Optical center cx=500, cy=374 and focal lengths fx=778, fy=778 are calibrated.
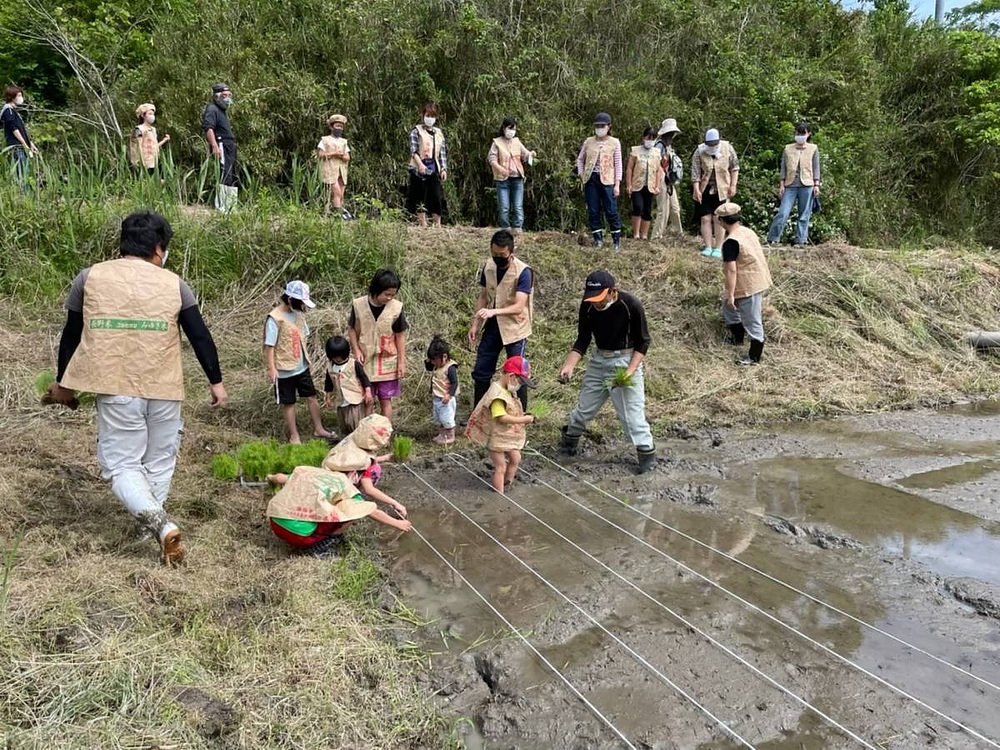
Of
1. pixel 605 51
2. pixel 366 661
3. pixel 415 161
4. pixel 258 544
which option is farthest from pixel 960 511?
pixel 605 51

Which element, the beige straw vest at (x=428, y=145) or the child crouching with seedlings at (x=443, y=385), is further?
the beige straw vest at (x=428, y=145)

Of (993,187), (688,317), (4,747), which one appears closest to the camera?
(4,747)

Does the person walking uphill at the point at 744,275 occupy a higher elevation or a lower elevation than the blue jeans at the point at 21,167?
lower

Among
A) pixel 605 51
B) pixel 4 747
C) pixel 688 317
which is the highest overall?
pixel 605 51

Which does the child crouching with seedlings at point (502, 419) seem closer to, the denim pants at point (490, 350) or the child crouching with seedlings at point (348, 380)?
the denim pants at point (490, 350)

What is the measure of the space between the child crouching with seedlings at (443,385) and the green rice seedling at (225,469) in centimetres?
175

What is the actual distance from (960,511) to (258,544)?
463cm

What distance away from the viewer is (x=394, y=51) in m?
12.4

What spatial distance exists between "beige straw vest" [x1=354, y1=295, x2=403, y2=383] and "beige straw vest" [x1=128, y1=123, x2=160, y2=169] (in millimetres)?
5670

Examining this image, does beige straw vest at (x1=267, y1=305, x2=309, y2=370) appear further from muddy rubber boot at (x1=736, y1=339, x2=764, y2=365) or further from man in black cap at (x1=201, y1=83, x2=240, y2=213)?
muddy rubber boot at (x1=736, y1=339, x2=764, y2=365)

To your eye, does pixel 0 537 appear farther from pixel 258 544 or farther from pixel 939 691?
pixel 939 691

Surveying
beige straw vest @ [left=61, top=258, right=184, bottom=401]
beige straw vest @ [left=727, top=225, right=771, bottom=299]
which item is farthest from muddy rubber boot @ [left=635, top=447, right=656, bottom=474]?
beige straw vest @ [left=61, top=258, right=184, bottom=401]

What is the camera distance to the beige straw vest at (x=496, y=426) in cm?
531

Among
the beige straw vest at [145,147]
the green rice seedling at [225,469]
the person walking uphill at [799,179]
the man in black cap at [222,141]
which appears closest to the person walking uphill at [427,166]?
the man in black cap at [222,141]
